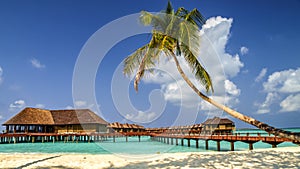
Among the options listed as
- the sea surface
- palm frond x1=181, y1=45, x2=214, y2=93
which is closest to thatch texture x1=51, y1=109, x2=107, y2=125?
the sea surface

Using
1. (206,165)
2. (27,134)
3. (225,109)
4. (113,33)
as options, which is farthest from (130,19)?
(27,134)

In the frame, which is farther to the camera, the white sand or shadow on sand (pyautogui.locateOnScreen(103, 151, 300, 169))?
the white sand

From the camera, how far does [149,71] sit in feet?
21.1

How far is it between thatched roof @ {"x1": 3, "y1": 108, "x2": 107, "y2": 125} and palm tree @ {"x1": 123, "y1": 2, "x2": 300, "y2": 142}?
31380 millimetres

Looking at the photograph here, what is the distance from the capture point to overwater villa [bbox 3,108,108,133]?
35.5m

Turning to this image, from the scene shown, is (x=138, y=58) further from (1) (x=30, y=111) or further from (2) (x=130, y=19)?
(1) (x=30, y=111)

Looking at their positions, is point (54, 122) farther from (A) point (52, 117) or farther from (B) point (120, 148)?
(B) point (120, 148)

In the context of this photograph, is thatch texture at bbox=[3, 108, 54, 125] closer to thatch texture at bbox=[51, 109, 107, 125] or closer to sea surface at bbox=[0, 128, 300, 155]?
thatch texture at bbox=[51, 109, 107, 125]

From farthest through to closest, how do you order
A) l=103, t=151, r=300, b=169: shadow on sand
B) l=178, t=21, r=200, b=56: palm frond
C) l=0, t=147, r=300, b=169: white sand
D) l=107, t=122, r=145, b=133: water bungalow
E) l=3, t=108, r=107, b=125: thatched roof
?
l=107, t=122, r=145, b=133: water bungalow < l=3, t=108, r=107, b=125: thatched roof < l=0, t=147, r=300, b=169: white sand < l=103, t=151, r=300, b=169: shadow on sand < l=178, t=21, r=200, b=56: palm frond

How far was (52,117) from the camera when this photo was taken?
40.2 metres

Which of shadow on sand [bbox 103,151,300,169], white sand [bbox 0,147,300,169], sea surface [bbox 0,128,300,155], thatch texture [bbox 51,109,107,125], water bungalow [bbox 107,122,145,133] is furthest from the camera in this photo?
water bungalow [bbox 107,122,145,133]

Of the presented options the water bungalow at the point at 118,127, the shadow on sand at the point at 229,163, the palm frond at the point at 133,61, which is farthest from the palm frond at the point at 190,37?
the water bungalow at the point at 118,127

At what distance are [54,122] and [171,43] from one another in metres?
37.4

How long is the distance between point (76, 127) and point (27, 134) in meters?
6.83
